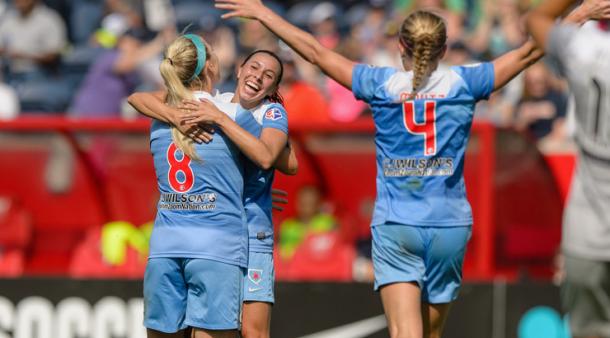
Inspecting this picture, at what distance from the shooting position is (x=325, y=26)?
13.7m

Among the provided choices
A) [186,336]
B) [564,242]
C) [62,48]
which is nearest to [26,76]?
[62,48]

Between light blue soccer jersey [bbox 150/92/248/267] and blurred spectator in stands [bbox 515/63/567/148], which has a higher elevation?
blurred spectator in stands [bbox 515/63/567/148]

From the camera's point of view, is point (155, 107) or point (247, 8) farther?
point (247, 8)

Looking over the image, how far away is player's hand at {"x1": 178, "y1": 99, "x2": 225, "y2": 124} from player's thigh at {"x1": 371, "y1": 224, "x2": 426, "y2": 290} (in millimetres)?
1302

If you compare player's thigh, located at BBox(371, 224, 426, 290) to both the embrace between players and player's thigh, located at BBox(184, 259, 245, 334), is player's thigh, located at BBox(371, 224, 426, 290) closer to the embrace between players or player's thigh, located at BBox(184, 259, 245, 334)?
the embrace between players

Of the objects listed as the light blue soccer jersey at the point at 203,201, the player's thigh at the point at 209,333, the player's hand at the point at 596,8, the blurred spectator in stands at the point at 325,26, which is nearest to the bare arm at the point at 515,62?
the player's hand at the point at 596,8

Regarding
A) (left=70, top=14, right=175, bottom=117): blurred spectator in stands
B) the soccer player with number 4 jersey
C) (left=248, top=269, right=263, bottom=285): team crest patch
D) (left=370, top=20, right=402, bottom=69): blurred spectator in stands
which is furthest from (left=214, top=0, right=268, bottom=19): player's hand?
(left=70, top=14, right=175, bottom=117): blurred spectator in stands

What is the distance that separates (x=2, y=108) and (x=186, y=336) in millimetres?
7489

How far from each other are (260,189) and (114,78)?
20.3 ft

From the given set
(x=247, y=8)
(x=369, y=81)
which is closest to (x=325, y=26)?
(x=247, y=8)

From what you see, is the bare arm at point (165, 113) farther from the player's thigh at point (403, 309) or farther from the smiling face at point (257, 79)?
the player's thigh at point (403, 309)

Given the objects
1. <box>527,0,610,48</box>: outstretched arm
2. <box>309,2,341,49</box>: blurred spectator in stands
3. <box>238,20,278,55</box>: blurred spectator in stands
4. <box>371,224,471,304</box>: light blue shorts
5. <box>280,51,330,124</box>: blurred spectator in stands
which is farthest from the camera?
<box>309,2,341,49</box>: blurred spectator in stands

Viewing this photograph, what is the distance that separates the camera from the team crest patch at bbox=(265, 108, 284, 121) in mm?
6453

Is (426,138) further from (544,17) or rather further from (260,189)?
(544,17)
